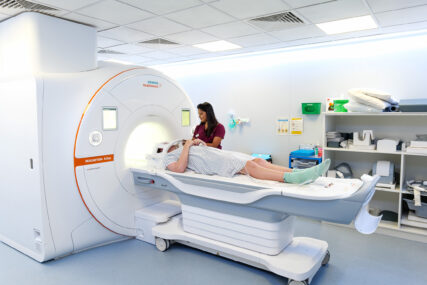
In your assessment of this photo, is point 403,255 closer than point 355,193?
No

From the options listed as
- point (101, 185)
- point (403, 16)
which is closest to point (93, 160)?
point (101, 185)

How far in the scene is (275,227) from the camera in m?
2.32

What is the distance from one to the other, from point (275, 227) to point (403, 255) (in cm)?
137

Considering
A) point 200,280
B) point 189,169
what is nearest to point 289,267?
point 200,280

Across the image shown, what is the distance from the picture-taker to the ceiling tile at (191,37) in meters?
3.43

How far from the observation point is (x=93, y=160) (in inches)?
110

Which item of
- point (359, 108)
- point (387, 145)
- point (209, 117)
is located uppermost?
point (359, 108)

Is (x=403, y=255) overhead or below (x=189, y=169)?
below

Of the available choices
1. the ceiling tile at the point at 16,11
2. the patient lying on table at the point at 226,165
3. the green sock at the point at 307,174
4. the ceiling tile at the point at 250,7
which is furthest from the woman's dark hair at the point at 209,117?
the ceiling tile at the point at 16,11

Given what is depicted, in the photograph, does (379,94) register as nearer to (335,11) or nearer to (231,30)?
(335,11)

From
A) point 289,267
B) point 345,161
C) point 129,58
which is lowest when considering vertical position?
point 289,267

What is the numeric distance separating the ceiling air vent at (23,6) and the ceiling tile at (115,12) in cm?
28

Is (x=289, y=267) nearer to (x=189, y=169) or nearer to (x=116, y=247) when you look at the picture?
(x=189, y=169)

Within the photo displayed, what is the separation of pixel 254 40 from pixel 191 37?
2.39ft
